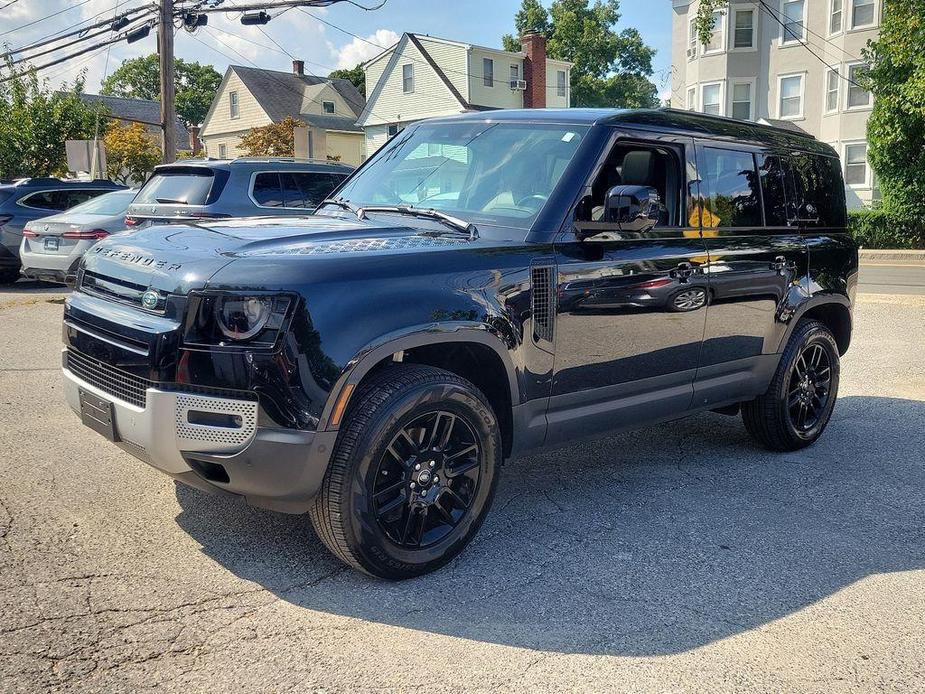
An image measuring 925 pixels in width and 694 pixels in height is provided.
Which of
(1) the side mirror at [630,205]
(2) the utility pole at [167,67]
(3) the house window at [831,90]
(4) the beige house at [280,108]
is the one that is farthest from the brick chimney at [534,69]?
(1) the side mirror at [630,205]

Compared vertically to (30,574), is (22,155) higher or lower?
higher

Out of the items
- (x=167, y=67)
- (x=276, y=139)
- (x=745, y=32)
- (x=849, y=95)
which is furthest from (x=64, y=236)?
(x=276, y=139)

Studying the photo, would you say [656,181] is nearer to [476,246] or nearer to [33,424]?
[476,246]

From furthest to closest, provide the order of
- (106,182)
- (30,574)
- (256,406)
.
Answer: (106,182) < (30,574) < (256,406)

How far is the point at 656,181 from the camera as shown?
16.1ft

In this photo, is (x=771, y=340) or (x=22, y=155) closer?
(x=771, y=340)

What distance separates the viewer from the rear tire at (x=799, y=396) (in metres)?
5.71

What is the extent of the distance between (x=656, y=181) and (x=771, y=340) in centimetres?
136

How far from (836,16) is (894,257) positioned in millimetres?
14405

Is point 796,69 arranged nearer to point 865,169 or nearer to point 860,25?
point 860,25

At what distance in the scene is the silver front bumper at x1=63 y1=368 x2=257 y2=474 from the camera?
3365mm

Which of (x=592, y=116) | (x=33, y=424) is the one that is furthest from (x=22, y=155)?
(x=592, y=116)

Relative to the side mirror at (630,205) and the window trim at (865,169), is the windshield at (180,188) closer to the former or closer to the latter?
the side mirror at (630,205)

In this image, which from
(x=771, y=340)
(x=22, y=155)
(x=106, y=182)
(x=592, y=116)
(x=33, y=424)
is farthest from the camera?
(x=22, y=155)
